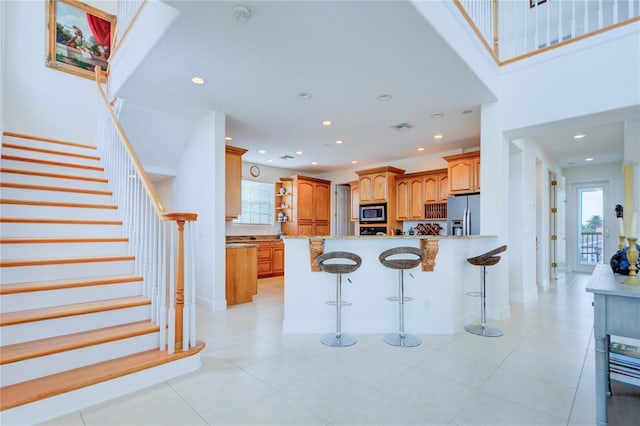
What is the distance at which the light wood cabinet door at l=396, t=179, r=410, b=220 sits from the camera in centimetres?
709

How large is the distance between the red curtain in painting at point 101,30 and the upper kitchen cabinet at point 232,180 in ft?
10.0

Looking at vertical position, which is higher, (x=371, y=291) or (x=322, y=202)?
(x=322, y=202)

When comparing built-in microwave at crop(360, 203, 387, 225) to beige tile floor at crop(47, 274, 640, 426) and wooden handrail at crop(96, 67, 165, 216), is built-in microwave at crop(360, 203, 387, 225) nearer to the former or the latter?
beige tile floor at crop(47, 274, 640, 426)

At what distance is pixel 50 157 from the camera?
410 centimetres

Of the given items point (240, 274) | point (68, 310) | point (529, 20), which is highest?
point (529, 20)

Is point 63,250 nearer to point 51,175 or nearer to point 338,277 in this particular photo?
point 51,175

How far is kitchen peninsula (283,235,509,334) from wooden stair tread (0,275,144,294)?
1557mm

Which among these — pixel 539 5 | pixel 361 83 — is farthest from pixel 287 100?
pixel 539 5

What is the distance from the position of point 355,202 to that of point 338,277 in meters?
4.99

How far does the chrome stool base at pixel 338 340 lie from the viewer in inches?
120

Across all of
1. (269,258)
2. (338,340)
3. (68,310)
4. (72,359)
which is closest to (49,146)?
(68,310)

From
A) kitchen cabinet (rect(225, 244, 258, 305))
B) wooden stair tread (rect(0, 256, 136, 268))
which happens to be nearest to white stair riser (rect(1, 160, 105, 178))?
wooden stair tread (rect(0, 256, 136, 268))

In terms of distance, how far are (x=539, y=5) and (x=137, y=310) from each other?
628cm

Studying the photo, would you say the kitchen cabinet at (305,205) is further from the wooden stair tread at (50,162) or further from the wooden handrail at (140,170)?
the wooden handrail at (140,170)
